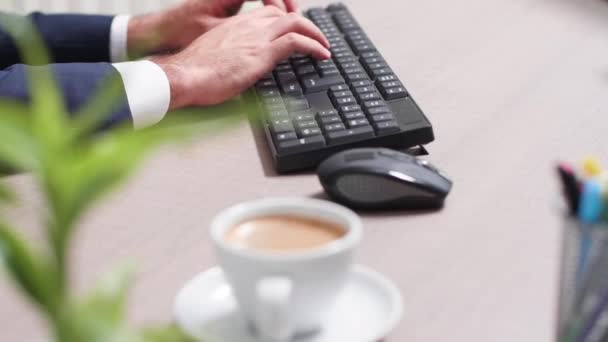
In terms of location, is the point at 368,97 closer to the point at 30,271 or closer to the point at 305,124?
the point at 305,124

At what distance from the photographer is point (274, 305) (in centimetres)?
47

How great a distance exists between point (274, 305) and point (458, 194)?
1.02 feet

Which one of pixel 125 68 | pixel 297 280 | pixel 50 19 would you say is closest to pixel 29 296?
pixel 297 280

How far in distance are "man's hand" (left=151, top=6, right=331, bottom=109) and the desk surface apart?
9cm

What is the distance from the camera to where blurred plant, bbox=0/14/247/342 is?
0.91ft

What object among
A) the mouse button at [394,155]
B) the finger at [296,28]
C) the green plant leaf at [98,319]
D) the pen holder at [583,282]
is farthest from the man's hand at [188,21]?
the green plant leaf at [98,319]

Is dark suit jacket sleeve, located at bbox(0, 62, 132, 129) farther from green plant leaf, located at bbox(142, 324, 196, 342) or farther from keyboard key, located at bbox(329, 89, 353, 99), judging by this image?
green plant leaf, located at bbox(142, 324, 196, 342)

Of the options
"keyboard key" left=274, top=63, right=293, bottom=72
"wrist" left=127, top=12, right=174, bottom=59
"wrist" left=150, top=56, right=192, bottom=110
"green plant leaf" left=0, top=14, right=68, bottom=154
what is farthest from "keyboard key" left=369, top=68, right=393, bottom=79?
"green plant leaf" left=0, top=14, right=68, bottom=154

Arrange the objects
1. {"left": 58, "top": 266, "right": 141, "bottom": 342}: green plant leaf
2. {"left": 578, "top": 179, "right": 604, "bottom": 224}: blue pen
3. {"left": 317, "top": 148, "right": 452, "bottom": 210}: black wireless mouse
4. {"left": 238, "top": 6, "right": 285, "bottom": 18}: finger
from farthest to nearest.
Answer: {"left": 238, "top": 6, "right": 285, "bottom": 18}: finger → {"left": 317, "top": 148, "right": 452, "bottom": 210}: black wireless mouse → {"left": 578, "top": 179, "right": 604, "bottom": 224}: blue pen → {"left": 58, "top": 266, "right": 141, "bottom": 342}: green plant leaf

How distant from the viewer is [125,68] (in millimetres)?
860

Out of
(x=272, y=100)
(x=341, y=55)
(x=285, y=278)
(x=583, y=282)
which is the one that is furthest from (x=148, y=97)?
(x=583, y=282)

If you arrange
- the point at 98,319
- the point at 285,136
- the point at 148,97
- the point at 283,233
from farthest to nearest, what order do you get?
the point at 148,97 → the point at 285,136 → the point at 283,233 → the point at 98,319

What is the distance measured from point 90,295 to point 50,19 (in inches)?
37.2

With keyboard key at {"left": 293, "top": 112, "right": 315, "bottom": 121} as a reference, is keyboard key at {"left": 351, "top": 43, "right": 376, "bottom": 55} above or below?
below
